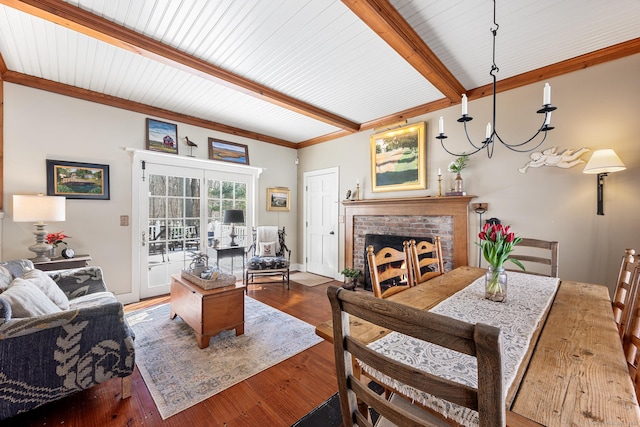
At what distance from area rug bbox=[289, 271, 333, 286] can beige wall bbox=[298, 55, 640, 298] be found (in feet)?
7.97

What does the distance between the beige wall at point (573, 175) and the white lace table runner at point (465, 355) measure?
54.9 inches

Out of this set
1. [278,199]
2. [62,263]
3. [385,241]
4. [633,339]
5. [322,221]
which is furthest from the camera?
[278,199]

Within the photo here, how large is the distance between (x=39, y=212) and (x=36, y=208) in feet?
0.15

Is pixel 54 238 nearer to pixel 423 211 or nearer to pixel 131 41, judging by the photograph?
pixel 131 41

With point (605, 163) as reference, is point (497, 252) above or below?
below

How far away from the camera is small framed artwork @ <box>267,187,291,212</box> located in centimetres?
510

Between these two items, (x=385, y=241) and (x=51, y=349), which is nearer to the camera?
(x=51, y=349)

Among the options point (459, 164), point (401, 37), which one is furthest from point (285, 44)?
point (459, 164)

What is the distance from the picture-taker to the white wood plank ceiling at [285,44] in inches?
74.4

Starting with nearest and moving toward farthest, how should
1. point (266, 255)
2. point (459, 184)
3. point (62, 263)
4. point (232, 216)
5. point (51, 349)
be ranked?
point (51, 349)
point (62, 263)
point (459, 184)
point (232, 216)
point (266, 255)

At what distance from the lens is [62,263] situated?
282 centimetres

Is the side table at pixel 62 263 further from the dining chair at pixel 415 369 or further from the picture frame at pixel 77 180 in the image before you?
the dining chair at pixel 415 369

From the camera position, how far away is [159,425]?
1.54m

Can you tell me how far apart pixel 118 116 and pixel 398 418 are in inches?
174
